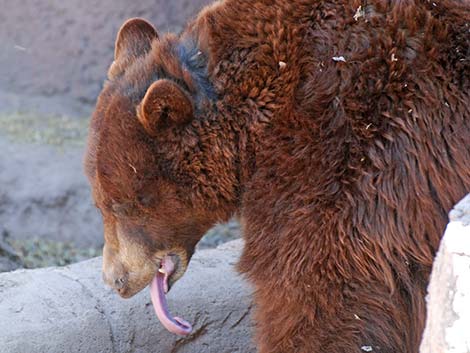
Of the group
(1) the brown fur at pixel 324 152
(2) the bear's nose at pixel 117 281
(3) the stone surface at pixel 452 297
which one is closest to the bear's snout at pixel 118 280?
(2) the bear's nose at pixel 117 281

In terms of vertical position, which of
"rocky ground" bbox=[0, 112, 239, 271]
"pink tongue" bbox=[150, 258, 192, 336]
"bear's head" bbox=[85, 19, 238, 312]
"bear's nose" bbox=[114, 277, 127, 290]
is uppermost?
"bear's head" bbox=[85, 19, 238, 312]

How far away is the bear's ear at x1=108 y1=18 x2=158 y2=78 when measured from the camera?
3.79 m

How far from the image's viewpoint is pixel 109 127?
11.7 ft

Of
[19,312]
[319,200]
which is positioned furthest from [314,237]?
[19,312]

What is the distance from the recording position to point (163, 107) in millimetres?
3379

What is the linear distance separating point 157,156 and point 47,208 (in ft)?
11.6

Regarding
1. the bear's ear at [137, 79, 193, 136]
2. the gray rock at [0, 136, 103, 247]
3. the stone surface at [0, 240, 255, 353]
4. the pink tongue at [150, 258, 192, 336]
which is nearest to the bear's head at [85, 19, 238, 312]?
the bear's ear at [137, 79, 193, 136]

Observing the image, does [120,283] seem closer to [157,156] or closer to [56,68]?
[157,156]

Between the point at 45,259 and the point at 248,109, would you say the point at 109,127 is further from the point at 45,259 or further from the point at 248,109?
the point at 45,259

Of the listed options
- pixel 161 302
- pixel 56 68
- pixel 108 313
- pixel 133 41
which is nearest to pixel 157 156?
pixel 133 41

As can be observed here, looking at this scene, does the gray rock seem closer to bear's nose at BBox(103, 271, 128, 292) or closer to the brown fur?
bear's nose at BBox(103, 271, 128, 292)

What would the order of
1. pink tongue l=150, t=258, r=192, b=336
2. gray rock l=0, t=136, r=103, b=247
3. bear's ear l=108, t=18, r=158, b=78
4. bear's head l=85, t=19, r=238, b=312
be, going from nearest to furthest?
bear's head l=85, t=19, r=238, b=312
bear's ear l=108, t=18, r=158, b=78
pink tongue l=150, t=258, r=192, b=336
gray rock l=0, t=136, r=103, b=247

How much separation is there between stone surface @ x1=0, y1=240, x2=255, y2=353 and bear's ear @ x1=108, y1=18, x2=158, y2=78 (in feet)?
3.93

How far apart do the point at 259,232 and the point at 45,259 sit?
126 inches
